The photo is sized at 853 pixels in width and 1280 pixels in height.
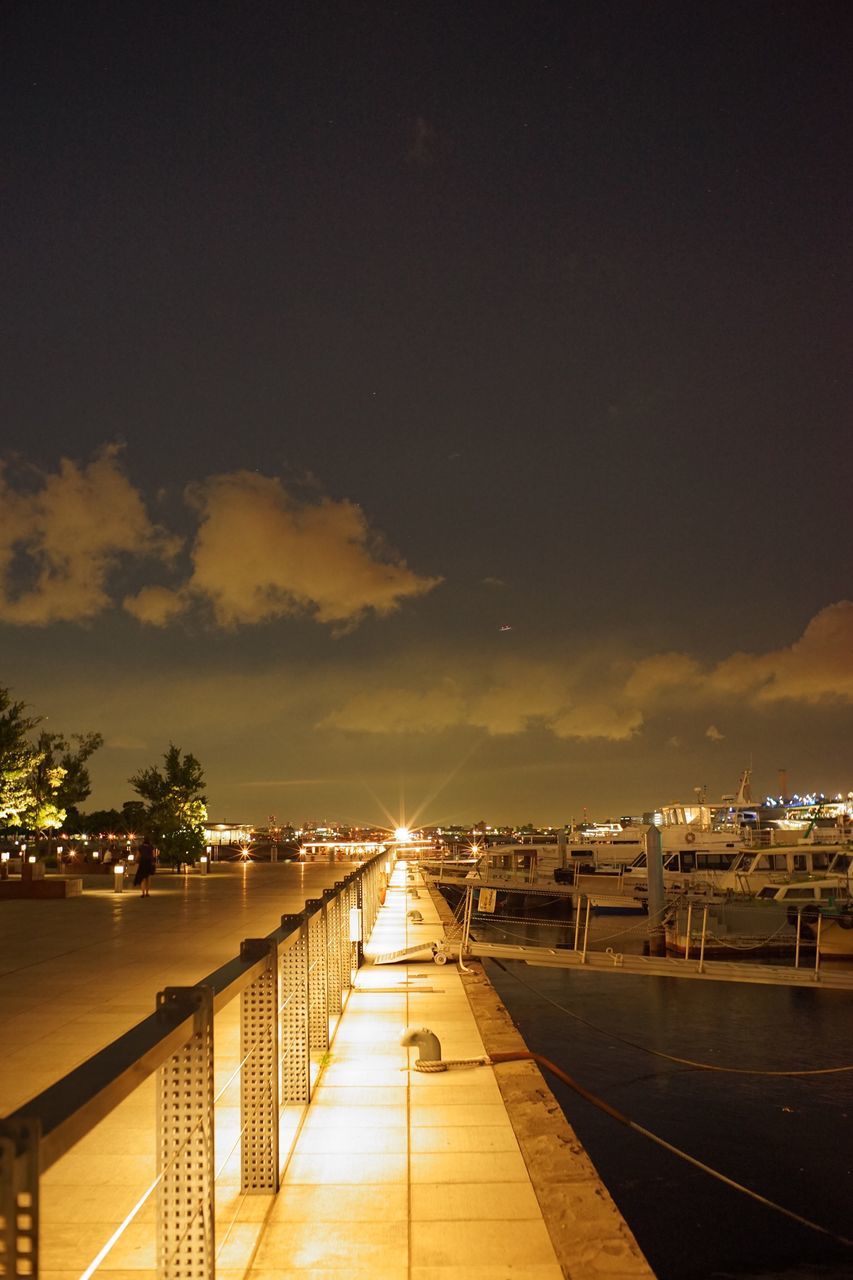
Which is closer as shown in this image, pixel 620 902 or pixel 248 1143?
pixel 248 1143

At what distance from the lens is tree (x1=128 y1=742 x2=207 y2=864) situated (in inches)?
1873

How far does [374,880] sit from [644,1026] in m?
10.7

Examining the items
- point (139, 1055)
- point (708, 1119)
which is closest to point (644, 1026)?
point (708, 1119)

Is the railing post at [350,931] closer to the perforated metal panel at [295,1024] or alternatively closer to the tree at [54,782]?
the perforated metal panel at [295,1024]

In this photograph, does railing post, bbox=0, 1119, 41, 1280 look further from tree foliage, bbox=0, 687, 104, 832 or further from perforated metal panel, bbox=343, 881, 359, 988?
tree foliage, bbox=0, 687, 104, 832

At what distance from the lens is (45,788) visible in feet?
116

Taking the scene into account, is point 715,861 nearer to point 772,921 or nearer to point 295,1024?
point 772,921

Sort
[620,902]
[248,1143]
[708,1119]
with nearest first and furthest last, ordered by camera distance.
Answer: [248,1143]
[708,1119]
[620,902]

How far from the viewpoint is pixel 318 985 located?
30.3ft

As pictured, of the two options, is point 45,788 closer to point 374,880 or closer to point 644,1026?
point 374,880

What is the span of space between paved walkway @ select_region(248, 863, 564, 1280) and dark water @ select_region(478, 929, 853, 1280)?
23.8ft

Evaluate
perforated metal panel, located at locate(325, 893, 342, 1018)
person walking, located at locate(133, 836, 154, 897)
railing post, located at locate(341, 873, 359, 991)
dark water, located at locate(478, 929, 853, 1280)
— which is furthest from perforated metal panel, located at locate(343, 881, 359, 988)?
person walking, located at locate(133, 836, 154, 897)

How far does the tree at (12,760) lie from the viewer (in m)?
31.3

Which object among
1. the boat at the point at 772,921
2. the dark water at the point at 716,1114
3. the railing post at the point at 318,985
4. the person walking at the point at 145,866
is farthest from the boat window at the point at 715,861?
the railing post at the point at 318,985
